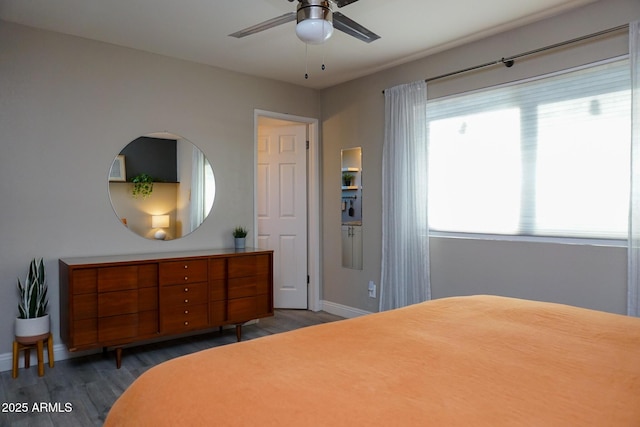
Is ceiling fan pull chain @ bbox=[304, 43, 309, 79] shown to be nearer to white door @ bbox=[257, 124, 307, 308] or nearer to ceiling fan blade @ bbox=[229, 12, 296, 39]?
white door @ bbox=[257, 124, 307, 308]

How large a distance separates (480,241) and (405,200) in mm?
732

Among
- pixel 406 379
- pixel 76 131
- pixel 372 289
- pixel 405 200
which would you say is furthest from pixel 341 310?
pixel 406 379

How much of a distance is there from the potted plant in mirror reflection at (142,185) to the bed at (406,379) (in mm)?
2531

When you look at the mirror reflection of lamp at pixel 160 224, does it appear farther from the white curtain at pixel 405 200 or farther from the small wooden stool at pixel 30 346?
the white curtain at pixel 405 200

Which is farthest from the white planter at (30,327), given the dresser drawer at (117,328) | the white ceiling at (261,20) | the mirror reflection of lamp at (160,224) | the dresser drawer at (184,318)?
the white ceiling at (261,20)

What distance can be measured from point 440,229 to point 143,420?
301 centimetres

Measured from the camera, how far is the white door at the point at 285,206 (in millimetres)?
4766

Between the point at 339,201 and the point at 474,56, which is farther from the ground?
the point at 474,56

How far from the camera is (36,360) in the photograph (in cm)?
307

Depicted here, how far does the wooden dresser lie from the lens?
2844 millimetres

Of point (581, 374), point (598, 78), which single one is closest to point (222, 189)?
point (598, 78)

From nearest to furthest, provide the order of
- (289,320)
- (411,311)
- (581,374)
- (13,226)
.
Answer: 1. (581,374)
2. (411,311)
3. (13,226)
4. (289,320)

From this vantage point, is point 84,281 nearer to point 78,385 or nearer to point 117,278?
point 117,278

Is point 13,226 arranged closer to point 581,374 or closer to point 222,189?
point 222,189
